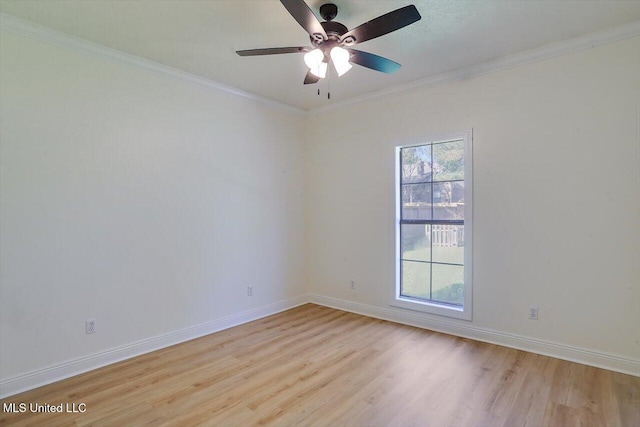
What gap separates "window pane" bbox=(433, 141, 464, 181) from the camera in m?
3.52

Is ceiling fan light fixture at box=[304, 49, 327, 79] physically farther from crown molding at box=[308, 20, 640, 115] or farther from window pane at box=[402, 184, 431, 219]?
window pane at box=[402, 184, 431, 219]

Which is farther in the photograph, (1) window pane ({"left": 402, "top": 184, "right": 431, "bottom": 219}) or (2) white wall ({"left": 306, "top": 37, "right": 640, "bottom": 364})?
(1) window pane ({"left": 402, "top": 184, "right": 431, "bottom": 219})

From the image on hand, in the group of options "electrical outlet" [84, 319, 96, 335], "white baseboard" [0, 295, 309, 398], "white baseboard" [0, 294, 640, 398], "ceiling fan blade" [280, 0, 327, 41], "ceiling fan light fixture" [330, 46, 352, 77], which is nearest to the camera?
"ceiling fan blade" [280, 0, 327, 41]

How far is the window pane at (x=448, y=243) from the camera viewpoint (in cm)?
353

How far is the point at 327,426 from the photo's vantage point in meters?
2.04

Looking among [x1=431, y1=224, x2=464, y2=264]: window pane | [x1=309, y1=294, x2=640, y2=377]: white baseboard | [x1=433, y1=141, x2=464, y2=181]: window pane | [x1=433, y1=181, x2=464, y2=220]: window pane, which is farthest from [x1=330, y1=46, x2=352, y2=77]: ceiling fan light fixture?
[x1=309, y1=294, x2=640, y2=377]: white baseboard

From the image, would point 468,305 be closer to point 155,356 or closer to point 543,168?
point 543,168

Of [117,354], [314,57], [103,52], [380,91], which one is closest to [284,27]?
[314,57]

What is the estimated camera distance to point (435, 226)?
3.71 metres

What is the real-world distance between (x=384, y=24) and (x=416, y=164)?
2.11 m

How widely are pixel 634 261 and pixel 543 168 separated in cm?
99

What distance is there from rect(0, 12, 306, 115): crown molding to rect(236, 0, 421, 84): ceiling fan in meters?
1.40

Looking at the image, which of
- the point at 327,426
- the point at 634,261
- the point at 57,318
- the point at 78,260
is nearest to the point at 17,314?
the point at 57,318

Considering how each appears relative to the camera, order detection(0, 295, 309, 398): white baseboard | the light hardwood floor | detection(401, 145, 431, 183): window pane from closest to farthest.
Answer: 1. the light hardwood floor
2. detection(0, 295, 309, 398): white baseboard
3. detection(401, 145, 431, 183): window pane
